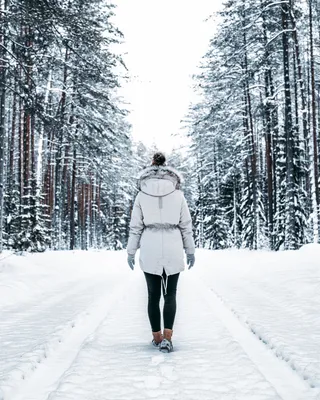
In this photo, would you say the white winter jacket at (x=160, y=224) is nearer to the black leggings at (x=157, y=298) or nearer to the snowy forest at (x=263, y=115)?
the black leggings at (x=157, y=298)

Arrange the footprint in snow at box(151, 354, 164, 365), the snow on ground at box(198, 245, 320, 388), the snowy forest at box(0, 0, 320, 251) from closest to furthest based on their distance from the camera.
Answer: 1. the footprint in snow at box(151, 354, 164, 365)
2. the snow on ground at box(198, 245, 320, 388)
3. the snowy forest at box(0, 0, 320, 251)

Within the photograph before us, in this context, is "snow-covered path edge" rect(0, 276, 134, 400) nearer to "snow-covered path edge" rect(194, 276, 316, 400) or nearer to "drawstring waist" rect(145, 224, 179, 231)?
"drawstring waist" rect(145, 224, 179, 231)

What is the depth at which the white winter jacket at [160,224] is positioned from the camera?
16.0 feet

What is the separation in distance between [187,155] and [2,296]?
37846mm

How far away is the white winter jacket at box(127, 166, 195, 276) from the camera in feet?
16.0

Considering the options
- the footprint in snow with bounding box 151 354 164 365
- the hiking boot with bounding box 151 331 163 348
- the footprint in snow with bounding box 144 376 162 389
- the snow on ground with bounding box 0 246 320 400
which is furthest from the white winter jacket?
the footprint in snow with bounding box 144 376 162 389

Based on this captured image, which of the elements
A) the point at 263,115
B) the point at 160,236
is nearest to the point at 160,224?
the point at 160,236

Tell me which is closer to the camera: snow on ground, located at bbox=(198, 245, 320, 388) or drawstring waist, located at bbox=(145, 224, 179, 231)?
snow on ground, located at bbox=(198, 245, 320, 388)

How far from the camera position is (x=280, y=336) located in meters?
5.30

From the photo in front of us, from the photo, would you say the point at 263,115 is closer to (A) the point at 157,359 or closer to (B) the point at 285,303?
(B) the point at 285,303

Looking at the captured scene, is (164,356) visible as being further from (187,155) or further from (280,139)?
(187,155)

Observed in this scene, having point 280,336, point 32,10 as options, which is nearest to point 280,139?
point 32,10

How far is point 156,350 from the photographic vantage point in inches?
189

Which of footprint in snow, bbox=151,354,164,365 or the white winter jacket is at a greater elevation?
the white winter jacket
